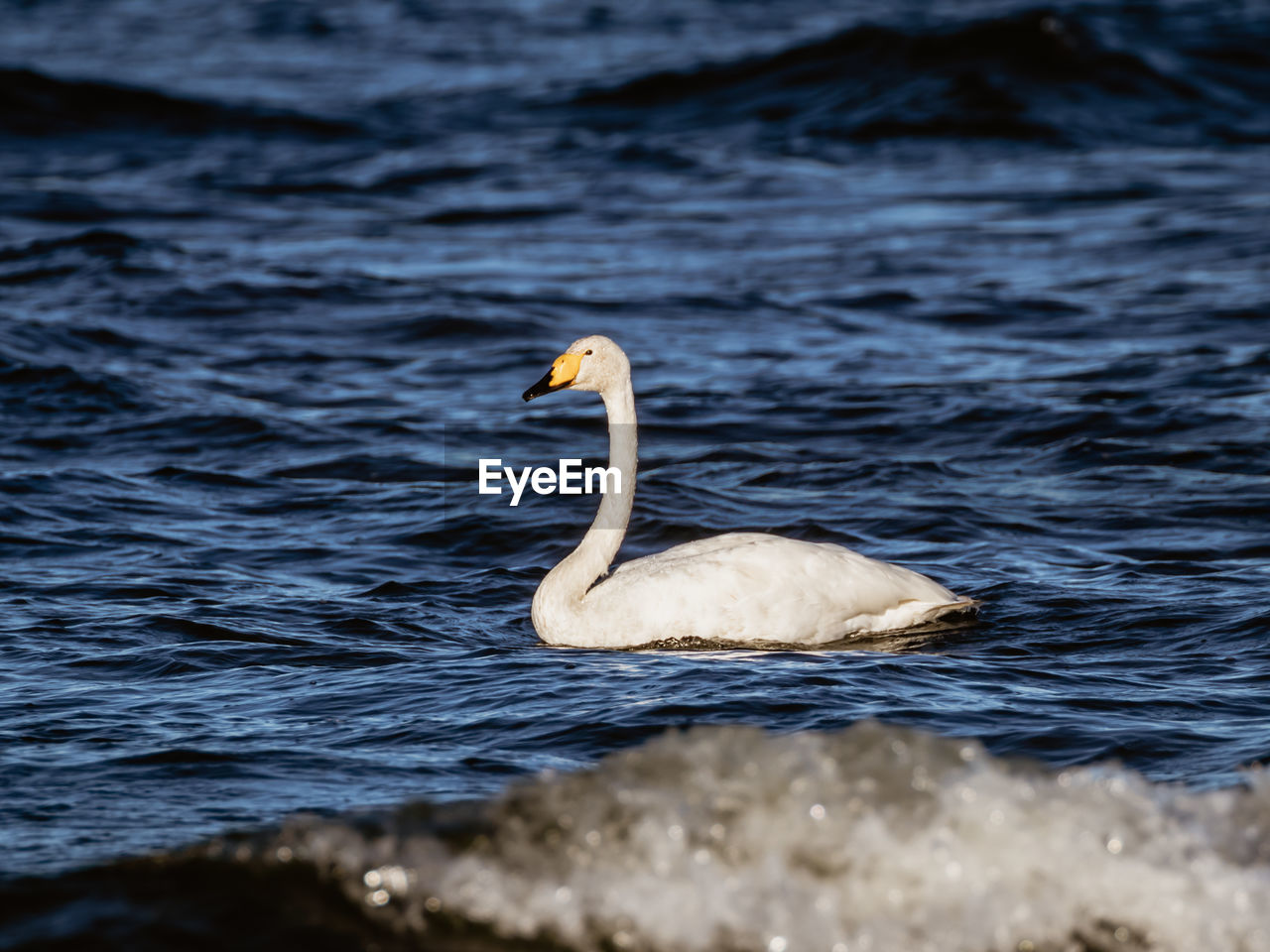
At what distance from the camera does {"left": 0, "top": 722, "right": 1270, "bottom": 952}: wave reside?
4.70 metres

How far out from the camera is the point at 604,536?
8.95 metres

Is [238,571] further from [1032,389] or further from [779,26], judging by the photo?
[779,26]

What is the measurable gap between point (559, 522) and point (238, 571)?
7.65 feet

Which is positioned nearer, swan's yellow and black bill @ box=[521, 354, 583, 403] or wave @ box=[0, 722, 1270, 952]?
wave @ box=[0, 722, 1270, 952]

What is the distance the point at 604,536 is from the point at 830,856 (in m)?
4.26

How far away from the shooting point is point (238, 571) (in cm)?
967

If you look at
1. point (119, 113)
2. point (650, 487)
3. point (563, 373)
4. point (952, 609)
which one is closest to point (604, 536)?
point (563, 373)

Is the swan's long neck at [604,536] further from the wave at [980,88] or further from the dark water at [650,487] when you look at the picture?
the wave at [980,88]

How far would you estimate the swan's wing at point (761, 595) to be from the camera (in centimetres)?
832

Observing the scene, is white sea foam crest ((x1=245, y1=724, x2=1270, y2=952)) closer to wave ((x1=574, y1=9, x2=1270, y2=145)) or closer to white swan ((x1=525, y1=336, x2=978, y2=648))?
white swan ((x1=525, y1=336, x2=978, y2=648))

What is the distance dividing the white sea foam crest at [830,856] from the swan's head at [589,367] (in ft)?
13.6

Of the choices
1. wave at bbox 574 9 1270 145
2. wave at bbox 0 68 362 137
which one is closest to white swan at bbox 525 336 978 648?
wave at bbox 574 9 1270 145

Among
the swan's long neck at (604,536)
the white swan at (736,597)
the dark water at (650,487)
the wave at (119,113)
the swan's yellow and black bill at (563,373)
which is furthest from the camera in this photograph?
the wave at (119,113)

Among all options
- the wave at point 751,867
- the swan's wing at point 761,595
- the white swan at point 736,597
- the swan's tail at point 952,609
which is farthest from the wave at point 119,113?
the wave at point 751,867
